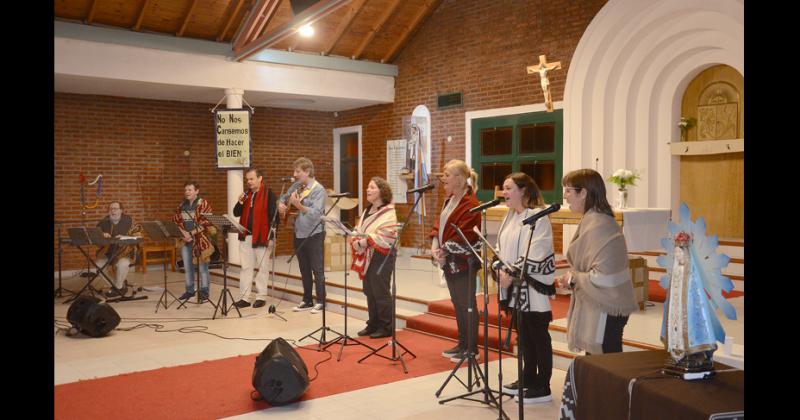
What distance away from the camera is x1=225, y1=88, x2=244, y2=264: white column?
1077cm

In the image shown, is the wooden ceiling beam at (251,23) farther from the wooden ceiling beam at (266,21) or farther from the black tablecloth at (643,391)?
the black tablecloth at (643,391)

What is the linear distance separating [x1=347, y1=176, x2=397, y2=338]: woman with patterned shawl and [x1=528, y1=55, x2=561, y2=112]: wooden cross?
12.6 feet

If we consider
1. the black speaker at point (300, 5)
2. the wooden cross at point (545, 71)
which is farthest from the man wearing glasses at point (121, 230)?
the wooden cross at point (545, 71)

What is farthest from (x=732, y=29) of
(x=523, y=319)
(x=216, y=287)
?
(x=216, y=287)

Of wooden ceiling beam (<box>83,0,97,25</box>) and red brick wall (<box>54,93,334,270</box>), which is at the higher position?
wooden ceiling beam (<box>83,0,97,25</box>)

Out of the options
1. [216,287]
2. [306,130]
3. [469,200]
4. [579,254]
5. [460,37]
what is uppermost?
[460,37]

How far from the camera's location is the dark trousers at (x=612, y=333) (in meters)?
3.81

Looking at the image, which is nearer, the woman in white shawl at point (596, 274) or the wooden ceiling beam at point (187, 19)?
the woman in white shawl at point (596, 274)

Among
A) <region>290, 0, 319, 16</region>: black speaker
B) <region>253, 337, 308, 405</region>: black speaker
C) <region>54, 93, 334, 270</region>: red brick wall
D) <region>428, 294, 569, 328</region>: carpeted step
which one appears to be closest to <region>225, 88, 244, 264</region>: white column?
<region>54, 93, 334, 270</region>: red brick wall

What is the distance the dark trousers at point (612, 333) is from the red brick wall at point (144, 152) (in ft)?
29.5

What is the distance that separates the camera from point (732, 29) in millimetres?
8141

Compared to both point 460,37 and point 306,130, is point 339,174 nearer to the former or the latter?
point 306,130

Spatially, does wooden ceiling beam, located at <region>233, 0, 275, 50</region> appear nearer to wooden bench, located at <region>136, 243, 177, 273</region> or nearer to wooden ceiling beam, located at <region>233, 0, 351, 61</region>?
wooden ceiling beam, located at <region>233, 0, 351, 61</region>

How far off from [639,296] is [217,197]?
28.3ft
